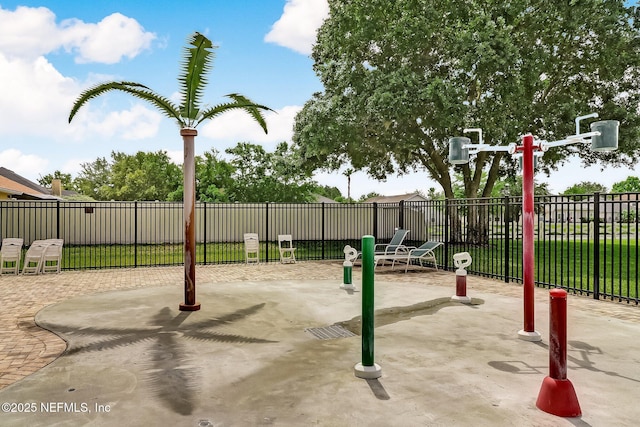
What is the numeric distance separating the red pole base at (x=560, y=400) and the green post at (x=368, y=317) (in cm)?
145

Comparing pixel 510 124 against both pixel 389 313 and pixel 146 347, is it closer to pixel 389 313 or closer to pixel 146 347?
pixel 389 313

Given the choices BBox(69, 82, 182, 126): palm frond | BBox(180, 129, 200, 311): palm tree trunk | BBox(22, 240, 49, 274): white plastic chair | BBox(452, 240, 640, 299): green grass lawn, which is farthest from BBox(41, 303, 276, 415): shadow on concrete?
BBox(22, 240, 49, 274): white plastic chair

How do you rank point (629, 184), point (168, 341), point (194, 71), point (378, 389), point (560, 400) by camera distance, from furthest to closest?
1. point (629, 184)
2. point (194, 71)
3. point (168, 341)
4. point (378, 389)
5. point (560, 400)

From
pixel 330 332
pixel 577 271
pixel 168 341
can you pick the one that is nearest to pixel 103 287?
pixel 168 341

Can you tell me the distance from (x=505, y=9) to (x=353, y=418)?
733 inches

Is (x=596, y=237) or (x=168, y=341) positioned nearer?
(x=168, y=341)

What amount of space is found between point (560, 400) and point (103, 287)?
9.25 metres

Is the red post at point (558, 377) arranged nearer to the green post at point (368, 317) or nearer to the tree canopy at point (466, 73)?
the green post at point (368, 317)

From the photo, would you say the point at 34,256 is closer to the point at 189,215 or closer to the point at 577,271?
the point at 189,215

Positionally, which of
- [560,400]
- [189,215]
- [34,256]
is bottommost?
[560,400]

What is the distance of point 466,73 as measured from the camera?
17.9 meters

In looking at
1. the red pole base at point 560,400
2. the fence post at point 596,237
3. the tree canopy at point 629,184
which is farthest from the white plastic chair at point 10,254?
the tree canopy at point 629,184

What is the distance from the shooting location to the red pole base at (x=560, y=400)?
343 centimetres

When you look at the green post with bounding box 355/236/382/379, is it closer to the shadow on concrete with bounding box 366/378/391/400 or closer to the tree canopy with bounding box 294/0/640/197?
the shadow on concrete with bounding box 366/378/391/400
